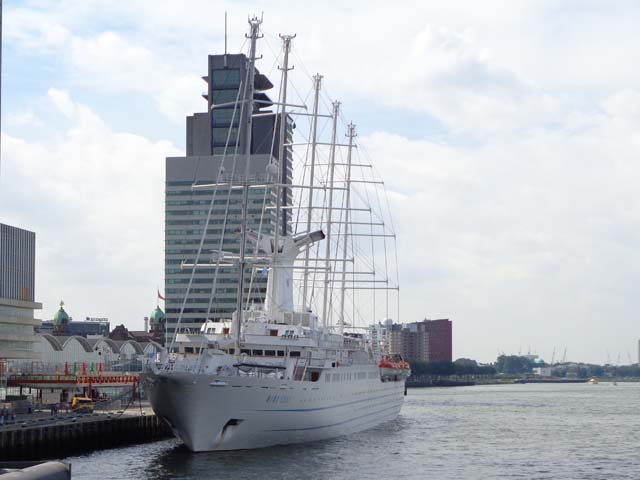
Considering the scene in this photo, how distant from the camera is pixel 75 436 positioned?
235 feet

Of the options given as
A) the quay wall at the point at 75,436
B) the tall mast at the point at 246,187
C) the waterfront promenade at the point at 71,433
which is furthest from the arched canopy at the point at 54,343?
the tall mast at the point at 246,187

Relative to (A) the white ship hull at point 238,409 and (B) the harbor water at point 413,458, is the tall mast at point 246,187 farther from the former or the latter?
(B) the harbor water at point 413,458

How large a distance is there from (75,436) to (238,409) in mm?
13234

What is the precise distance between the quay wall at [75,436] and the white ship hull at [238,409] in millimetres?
6675

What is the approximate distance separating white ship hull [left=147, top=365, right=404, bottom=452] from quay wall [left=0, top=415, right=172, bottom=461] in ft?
21.9

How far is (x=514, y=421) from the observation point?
361 ft

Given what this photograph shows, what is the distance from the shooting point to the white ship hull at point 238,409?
64625mm

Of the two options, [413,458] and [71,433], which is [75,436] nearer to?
[71,433]

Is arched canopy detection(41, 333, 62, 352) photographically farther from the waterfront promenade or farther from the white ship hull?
the white ship hull

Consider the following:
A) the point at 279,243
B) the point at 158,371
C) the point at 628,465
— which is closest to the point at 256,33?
the point at 279,243

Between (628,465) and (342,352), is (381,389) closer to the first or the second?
(342,352)

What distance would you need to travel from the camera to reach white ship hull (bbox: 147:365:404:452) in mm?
64625

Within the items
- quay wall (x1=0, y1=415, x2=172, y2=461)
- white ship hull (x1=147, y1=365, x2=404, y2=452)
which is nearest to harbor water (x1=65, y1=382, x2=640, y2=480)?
white ship hull (x1=147, y1=365, x2=404, y2=452)

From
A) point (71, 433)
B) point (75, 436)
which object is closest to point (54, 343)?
point (75, 436)
